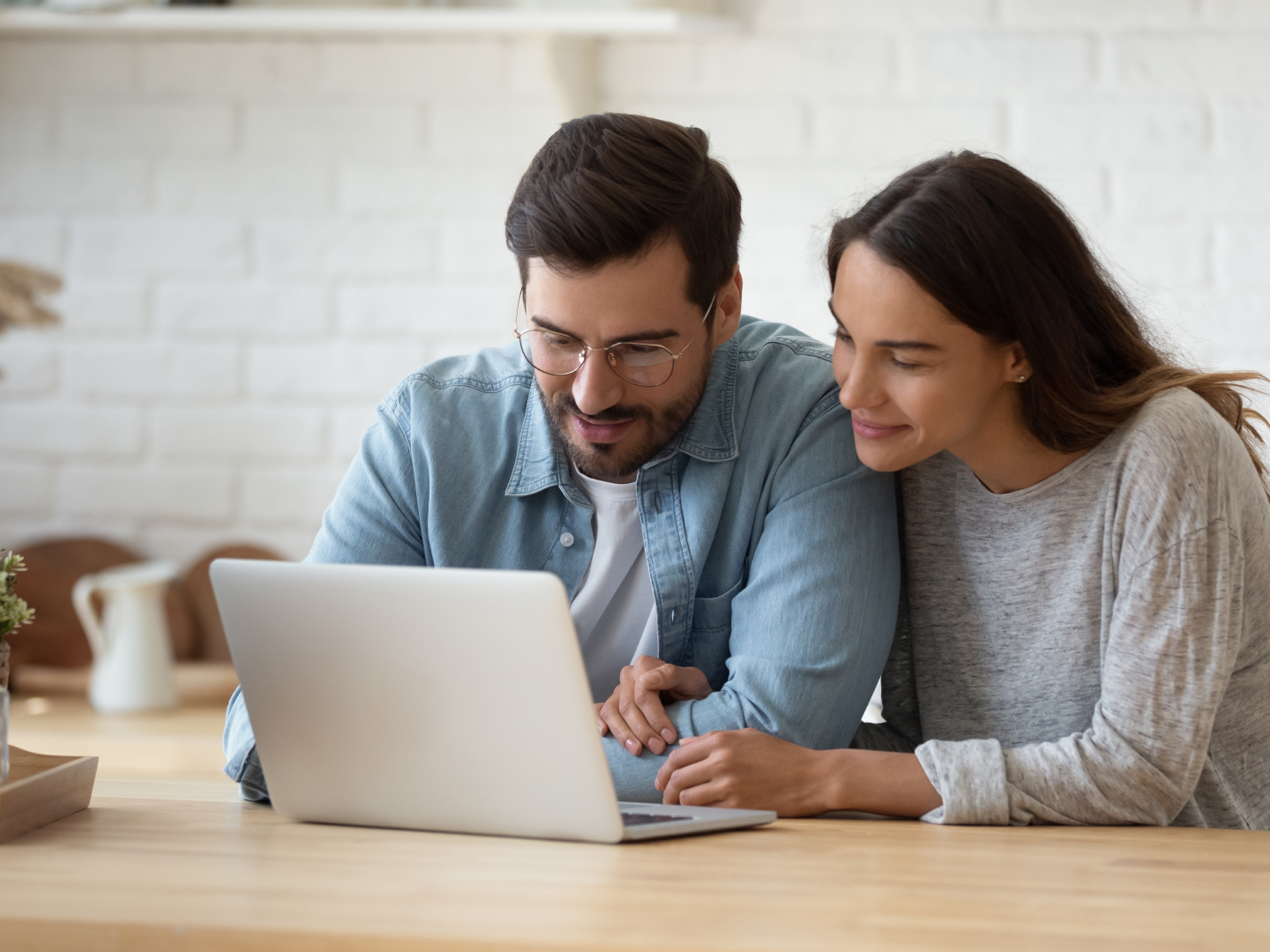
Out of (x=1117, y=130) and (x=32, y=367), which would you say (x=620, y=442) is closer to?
(x=1117, y=130)

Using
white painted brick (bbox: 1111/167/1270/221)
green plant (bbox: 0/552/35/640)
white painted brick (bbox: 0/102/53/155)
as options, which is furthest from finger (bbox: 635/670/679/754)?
white painted brick (bbox: 0/102/53/155)

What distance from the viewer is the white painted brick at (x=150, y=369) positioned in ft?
7.35

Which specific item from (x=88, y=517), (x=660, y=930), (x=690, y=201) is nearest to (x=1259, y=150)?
(x=690, y=201)

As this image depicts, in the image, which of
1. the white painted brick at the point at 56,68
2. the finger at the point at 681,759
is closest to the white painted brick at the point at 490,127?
the white painted brick at the point at 56,68

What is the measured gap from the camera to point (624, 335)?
4.16 feet

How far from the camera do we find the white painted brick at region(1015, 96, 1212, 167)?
2.02 metres

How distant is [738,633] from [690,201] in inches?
16.4

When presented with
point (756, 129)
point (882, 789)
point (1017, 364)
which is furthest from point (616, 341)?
point (756, 129)

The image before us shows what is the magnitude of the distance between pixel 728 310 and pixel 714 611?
0.31m

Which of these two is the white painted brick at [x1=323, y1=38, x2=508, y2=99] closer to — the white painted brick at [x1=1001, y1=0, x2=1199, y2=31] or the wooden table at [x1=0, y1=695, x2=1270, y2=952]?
the white painted brick at [x1=1001, y1=0, x2=1199, y2=31]

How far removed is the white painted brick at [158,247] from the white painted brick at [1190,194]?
1385mm

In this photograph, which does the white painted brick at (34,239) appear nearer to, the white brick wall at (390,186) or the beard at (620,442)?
the white brick wall at (390,186)

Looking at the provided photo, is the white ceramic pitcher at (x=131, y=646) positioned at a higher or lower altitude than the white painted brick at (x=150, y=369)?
lower

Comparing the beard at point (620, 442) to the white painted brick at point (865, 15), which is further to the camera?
the white painted brick at point (865, 15)
